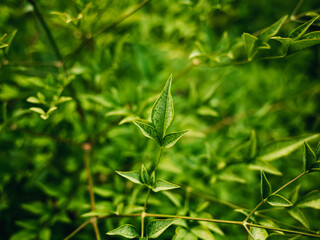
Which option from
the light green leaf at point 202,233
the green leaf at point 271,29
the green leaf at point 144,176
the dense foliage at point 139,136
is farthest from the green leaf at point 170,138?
the green leaf at point 271,29

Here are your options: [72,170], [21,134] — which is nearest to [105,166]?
[72,170]

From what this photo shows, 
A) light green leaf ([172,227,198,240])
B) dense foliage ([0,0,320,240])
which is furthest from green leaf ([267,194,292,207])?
light green leaf ([172,227,198,240])

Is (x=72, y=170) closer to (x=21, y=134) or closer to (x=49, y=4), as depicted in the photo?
(x=21, y=134)

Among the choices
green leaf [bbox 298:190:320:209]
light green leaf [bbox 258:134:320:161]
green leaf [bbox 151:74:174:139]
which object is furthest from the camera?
light green leaf [bbox 258:134:320:161]

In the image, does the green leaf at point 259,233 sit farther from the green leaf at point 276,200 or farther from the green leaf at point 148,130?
the green leaf at point 148,130

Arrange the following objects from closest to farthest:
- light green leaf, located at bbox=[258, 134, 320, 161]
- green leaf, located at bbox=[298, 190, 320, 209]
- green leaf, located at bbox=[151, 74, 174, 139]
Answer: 1. green leaf, located at bbox=[151, 74, 174, 139]
2. green leaf, located at bbox=[298, 190, 320, 209]
3. light green leaf, located at bbox=[258, 134, 320, 161]

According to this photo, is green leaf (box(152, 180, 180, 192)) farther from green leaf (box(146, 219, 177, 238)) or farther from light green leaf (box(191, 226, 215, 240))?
light green leaf (box(191, 226, 215, 240))

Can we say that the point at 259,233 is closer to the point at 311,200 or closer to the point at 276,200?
the point at 276,200
